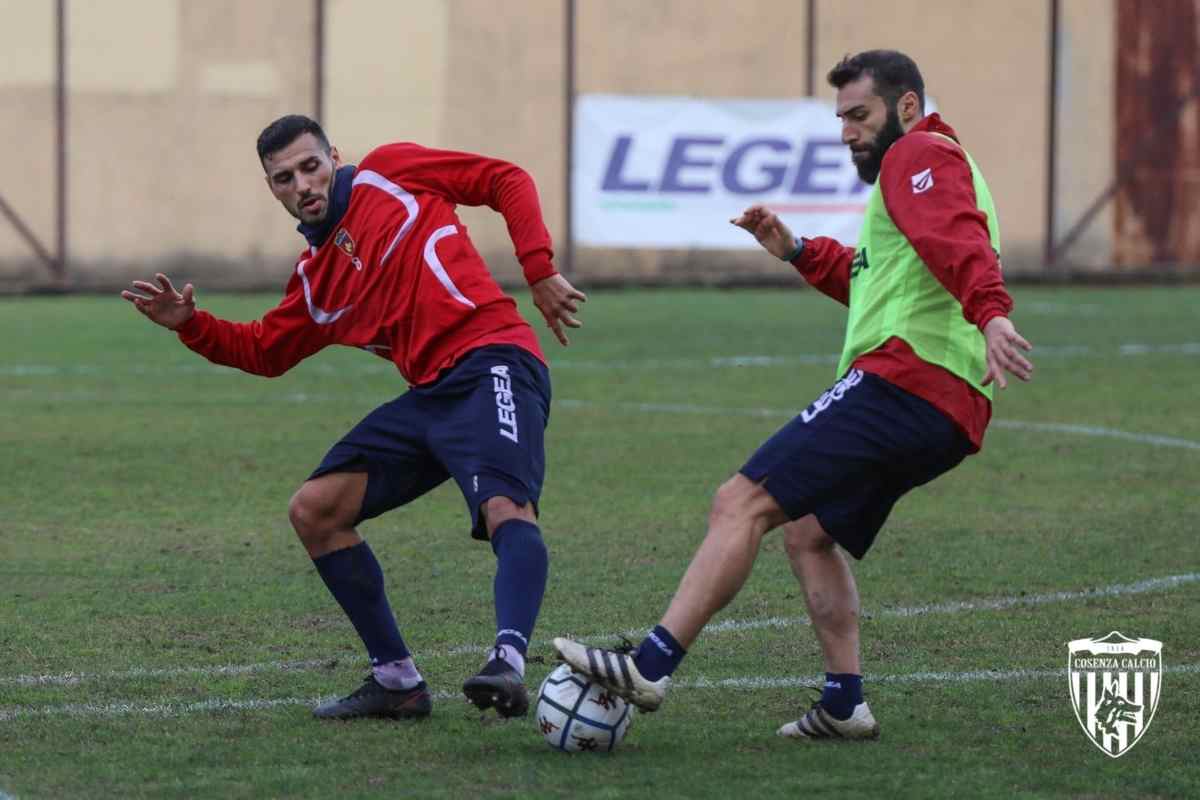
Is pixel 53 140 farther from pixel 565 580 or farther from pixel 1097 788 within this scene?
pixel 1097 788

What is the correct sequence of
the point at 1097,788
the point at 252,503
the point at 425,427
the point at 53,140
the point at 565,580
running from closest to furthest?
the point at 1097,788 → the point at 425,427 → the point at 565,580 → the point at 252,503 → the point at 53,140

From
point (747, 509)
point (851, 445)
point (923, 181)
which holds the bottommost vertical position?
point (747, 509)

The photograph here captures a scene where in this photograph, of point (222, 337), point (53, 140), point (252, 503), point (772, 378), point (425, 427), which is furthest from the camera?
point (53, 140)

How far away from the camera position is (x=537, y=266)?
597 cm

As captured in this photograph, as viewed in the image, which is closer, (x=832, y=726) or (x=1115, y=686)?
(x=832, y=726)

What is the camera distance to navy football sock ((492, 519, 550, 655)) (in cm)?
548

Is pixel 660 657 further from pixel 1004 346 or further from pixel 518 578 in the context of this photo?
pixel 1004 346

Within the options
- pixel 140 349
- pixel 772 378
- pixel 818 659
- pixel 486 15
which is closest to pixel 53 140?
pixel 486 15

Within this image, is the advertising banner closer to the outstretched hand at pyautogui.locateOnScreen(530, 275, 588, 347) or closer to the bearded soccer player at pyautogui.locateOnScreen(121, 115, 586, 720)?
the bearded soccer player at pyautogui.locateOnScreen(121, 115, 586, 720)

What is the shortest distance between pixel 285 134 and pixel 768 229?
55.8 inches

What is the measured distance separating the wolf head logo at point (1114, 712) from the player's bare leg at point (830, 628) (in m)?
0.60

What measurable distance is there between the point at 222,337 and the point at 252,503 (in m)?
3.52

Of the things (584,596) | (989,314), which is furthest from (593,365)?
(989,314)

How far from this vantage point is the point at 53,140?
80.4 ft
